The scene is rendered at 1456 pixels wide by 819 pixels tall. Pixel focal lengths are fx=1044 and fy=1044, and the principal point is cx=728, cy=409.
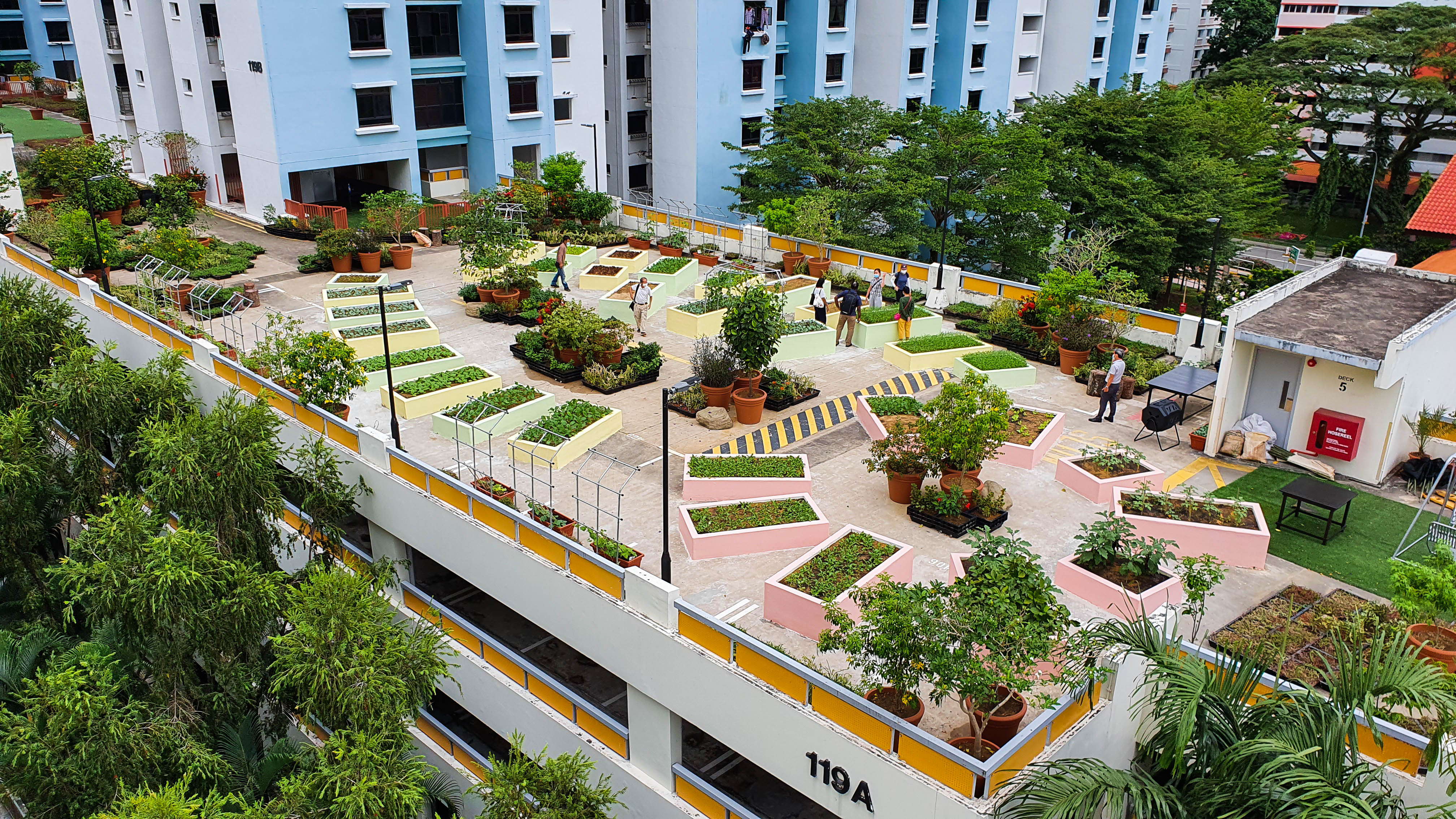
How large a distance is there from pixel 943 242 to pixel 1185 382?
10946mm

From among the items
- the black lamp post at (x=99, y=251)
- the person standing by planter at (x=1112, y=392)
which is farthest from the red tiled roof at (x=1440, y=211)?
the black lamp post at (x=99, y=251)

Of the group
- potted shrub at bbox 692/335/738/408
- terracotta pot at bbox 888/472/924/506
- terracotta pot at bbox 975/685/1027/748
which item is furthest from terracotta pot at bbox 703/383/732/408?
terracotta pot at bbox 975/685/1027/748

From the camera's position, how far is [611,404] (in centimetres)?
2431

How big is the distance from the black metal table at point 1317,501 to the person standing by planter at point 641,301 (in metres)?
16.2

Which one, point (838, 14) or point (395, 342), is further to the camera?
point (838, 14)

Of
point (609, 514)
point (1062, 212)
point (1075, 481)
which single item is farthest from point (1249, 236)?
point (609, 514)

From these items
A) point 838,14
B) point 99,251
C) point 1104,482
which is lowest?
point 1104,482

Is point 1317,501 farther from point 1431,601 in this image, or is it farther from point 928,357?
point 928,357

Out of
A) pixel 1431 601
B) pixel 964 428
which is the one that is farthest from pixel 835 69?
pixel 1431 601

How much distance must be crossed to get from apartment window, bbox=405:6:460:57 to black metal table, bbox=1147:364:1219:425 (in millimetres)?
34736

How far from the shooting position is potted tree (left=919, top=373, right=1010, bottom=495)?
60.3ft

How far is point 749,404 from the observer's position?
75.8 ft

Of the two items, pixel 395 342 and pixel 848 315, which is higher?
pixel 848 315

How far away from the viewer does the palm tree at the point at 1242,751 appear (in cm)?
998
